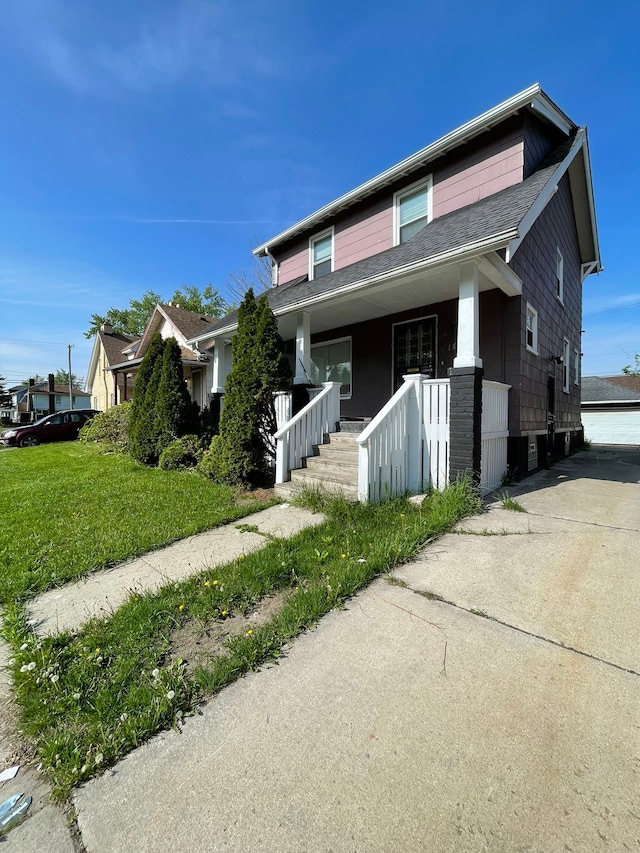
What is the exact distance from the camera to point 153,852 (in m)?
1.18

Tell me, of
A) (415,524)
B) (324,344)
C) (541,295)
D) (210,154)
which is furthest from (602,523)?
(210,154)

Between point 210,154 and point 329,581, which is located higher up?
point 210,154

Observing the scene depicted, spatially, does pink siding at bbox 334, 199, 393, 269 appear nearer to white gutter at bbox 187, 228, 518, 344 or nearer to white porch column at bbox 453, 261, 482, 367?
white gutter at bbox 187, 228, 518, 344

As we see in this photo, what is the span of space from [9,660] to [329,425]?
524cm

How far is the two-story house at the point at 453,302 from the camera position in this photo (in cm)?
503

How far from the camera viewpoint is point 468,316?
5.06 meters

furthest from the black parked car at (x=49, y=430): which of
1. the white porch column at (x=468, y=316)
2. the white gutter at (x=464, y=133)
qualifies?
the white porch column at (x=468, y=316)

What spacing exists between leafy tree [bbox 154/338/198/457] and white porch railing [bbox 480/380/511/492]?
6.35 metres

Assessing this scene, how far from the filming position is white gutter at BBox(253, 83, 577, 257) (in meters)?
6.45

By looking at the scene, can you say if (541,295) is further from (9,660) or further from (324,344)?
(9,660)

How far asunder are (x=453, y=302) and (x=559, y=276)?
4194mm

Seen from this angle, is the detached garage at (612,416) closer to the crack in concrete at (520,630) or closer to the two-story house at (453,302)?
the two-story house at (453,302)

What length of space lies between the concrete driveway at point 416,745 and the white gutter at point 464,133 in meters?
7.93

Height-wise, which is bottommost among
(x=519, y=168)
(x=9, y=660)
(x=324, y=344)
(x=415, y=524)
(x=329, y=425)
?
(x=9, y=660)
